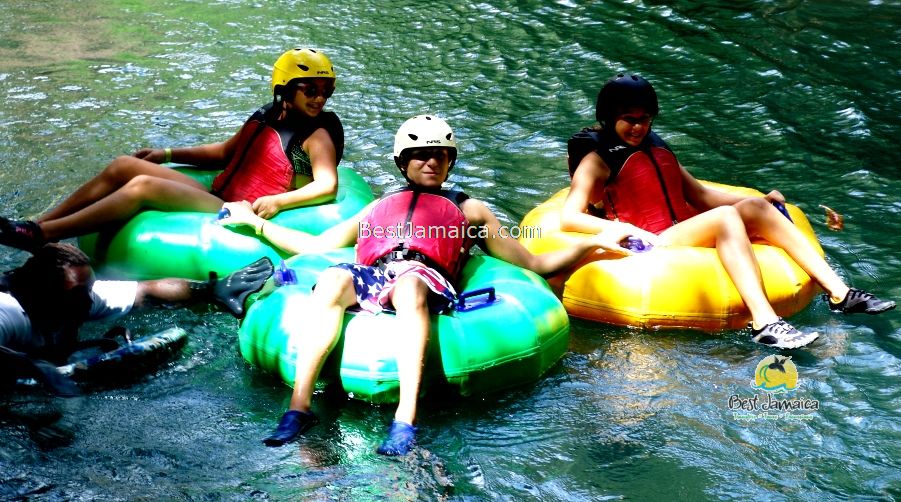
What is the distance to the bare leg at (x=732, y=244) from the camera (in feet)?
16.6

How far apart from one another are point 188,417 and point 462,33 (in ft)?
24.9

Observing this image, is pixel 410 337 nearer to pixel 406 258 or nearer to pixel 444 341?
pixel 444 341

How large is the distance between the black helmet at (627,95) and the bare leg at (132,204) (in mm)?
→ 2365

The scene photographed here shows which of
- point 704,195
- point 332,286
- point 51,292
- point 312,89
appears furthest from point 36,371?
point 704,195

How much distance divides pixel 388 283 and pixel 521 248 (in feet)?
A: 2.84

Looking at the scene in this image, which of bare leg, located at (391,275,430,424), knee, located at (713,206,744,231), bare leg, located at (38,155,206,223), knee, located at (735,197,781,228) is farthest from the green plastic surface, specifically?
knee, located at (735,197,781,228)

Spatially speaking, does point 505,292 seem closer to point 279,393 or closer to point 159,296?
point 279,393

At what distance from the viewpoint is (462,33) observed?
11.2 meters

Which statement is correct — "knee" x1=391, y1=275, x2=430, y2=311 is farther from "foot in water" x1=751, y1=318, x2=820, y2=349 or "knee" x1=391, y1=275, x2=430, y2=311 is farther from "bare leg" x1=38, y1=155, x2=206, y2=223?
"bare leg" x1=38, y1=155, x2=206, y2=223

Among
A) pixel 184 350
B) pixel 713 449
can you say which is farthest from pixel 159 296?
pixel 713 449

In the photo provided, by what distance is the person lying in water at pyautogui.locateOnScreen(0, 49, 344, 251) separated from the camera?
18.6ft

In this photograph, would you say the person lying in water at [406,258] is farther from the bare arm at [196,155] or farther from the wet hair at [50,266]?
the wet hair at [50,266]

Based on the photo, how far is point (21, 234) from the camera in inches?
208

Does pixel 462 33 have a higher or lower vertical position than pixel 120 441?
higher
